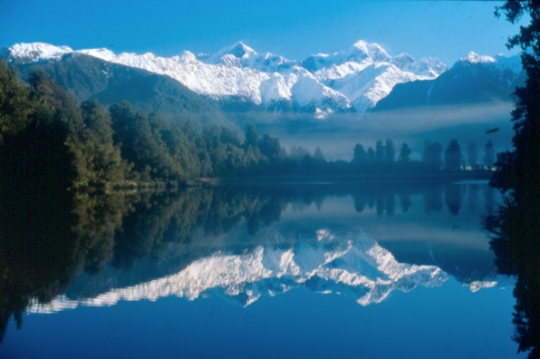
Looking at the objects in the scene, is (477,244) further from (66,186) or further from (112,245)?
(66,186)

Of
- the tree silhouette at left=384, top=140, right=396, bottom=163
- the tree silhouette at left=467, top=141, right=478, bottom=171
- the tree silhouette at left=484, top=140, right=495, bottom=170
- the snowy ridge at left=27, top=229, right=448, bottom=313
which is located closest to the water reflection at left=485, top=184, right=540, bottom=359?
the snowy ridge at left=27, top=229, right=448, bottom=313

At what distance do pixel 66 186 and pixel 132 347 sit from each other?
139ft

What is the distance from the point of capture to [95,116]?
57.9 meters

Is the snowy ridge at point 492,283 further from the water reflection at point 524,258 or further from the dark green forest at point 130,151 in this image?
the dark green forest at point 130,151

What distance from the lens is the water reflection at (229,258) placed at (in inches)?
445

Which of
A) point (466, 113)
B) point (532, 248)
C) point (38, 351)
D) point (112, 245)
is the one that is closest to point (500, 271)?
point (532, 248)

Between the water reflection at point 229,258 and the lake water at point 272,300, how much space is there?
0.20 ft

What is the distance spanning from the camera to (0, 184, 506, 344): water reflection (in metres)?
11.3

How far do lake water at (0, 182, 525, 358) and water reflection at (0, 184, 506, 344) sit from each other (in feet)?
0.20

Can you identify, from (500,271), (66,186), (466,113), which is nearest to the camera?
(500,271)

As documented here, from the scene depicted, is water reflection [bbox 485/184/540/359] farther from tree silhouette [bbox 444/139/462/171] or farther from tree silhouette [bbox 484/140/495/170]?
tree silhouette [bbox 484/140/495/170]

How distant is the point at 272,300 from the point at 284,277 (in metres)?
2.17

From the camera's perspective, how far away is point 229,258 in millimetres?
15508

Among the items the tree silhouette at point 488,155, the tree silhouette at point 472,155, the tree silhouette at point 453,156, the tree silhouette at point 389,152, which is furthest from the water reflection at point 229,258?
the tree silhouette at point 472,155
